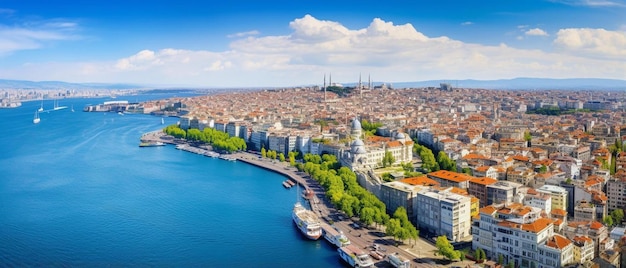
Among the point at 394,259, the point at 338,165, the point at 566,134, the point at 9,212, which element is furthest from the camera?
the point at 566,134

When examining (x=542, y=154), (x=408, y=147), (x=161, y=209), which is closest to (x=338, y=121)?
(x=408, y=147)

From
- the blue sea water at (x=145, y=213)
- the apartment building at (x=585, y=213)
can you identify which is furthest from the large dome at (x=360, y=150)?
the apartment building at (x=585, y=213)

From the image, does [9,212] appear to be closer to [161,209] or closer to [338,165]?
[161,209]

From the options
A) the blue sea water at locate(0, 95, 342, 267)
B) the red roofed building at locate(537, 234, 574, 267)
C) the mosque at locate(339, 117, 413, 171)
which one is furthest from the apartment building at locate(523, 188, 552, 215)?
the mosque at locate(339, 117, 413, 171)

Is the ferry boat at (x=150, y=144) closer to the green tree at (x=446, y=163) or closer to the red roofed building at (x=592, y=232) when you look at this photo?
the green tree at (x=446, y=163)

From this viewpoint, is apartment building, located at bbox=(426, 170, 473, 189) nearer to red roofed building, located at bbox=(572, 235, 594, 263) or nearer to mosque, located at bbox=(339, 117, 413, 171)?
mosque, located at bbox=(339, 117, 413, 171)

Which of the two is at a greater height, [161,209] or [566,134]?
[566,134]

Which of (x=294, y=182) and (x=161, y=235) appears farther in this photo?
(x=294, y=182)
